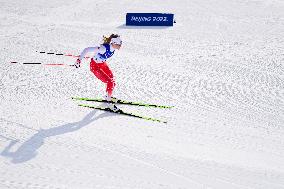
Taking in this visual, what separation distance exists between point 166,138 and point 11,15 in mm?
14579

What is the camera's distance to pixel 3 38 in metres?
14.0

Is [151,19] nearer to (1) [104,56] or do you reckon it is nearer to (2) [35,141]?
(1) [104,56]

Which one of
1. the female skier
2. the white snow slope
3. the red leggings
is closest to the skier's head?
the female skier

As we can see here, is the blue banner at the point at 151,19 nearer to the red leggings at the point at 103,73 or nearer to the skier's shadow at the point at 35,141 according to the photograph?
the red leggings at the point at 103,73

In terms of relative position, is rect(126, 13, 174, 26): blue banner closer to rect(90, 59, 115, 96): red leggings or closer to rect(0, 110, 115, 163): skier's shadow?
rect(90, 59, 115, 96): red leggings

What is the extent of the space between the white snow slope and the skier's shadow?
0.05ft

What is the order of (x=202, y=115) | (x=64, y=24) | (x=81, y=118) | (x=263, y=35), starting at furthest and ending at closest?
(x=64, y=24)
(x=263, y=35)
(x=202, y=115)
(x=81, y=118)

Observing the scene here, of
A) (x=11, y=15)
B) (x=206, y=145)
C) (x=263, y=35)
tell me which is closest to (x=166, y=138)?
(x=206, y=145)

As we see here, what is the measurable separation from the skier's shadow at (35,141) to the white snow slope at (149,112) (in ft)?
0.05

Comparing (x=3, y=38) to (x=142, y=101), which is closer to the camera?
(x=142, y=101)

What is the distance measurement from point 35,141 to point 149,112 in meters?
2.46

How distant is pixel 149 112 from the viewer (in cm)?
756

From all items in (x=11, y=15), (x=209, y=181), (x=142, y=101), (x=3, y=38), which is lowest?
(x=209, y=181)

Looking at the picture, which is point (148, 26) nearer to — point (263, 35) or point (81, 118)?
point (263, 35)
